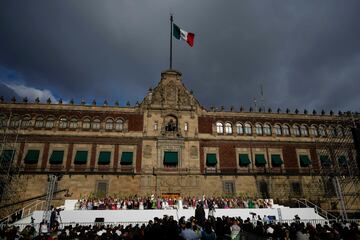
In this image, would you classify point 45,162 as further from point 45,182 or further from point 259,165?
point 259,165

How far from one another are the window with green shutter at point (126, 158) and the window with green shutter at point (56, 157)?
7.00m

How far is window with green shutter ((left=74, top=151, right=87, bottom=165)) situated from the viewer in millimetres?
29031

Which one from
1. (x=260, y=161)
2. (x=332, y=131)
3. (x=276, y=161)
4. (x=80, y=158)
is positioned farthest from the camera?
(x=332, y=131)

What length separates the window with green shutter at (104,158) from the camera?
96.6 feet

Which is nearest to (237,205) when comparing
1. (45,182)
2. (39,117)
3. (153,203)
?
(153,203)

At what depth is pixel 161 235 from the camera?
894 cm

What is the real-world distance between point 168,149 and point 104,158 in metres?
7.82

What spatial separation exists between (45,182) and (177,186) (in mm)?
15079

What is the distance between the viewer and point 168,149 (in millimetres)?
31141

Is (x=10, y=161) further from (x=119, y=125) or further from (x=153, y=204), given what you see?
(x=153, y=204)

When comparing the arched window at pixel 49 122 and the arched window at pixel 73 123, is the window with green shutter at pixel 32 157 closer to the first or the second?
the arched window at pixel 49 122

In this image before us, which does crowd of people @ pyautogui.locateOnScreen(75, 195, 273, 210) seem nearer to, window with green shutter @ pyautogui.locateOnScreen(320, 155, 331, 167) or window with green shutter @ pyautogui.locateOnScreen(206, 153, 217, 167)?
window with green shutter @ pyautogui.locateOnScreen(206, 153, 217, 167)

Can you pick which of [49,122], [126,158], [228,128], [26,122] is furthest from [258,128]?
[26,122]

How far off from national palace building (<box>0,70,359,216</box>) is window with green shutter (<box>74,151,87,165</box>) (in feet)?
0.38
